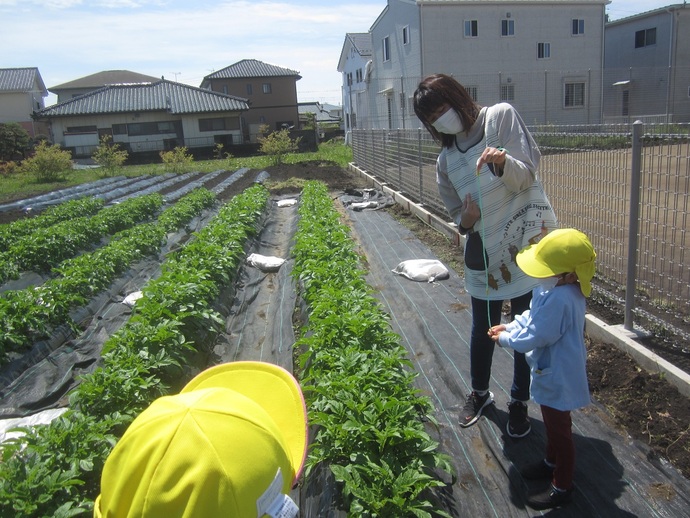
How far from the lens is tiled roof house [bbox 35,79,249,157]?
114ft

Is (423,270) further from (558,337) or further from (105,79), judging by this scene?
(105,79)

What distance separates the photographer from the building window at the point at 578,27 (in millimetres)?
24594

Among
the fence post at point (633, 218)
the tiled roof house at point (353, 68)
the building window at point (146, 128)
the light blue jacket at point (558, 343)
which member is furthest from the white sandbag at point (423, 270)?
the building window at point (146, 128)

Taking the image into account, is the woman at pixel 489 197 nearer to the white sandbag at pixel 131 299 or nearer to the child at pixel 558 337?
the child at pixel 558 337

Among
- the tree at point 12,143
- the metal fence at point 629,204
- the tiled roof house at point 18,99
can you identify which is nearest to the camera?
the metal fence at point 629,204

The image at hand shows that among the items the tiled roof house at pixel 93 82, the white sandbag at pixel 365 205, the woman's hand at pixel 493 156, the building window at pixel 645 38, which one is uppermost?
the tiled roof house at pixel 93 82

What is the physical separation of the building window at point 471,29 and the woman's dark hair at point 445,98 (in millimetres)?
22828

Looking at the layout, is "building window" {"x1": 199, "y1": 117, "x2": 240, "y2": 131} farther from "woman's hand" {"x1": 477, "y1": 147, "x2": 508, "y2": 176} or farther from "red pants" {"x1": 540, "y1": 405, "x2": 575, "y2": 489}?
"red pants" {"x1": 540, "y1": 405, "x2": 575, "y2": 489}

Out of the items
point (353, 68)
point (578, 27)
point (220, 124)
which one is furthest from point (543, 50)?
point (220, 124)

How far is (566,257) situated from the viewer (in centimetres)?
247

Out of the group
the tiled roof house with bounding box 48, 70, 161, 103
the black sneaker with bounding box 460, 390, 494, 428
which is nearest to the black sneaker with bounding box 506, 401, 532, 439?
the black sneaker with bounding box 460, 390, 494, 428

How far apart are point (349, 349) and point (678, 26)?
28.6 metres

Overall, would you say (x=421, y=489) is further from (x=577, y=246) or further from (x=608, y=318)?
(x=608, y=318)

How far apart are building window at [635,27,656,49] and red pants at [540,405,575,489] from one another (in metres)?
30.1
